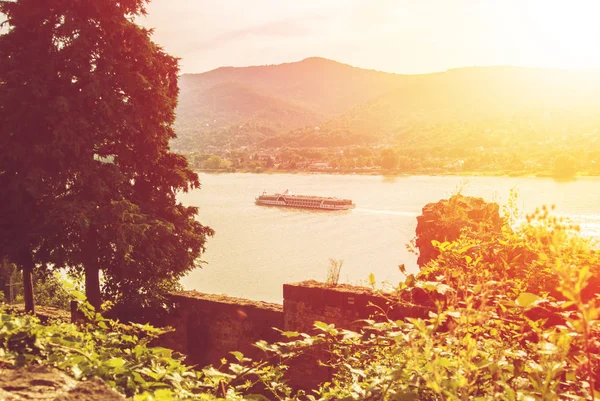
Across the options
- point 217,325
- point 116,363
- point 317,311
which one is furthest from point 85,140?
point 116,363

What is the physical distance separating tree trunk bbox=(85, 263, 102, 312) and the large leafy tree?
0.03 metres

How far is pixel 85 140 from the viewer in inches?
346

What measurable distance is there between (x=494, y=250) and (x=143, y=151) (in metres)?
7.86

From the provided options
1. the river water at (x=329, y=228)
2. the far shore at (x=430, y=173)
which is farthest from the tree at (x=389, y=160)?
the river water at (x=329, y=228)

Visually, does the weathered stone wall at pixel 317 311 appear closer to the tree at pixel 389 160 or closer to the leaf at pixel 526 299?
the leaf at pixel 526 299

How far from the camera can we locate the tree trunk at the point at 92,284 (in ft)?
30.7

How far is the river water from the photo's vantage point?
21312 millimetres

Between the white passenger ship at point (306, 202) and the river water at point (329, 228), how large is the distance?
0.94 m

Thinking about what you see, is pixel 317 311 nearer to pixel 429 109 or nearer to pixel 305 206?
pixel 305 206

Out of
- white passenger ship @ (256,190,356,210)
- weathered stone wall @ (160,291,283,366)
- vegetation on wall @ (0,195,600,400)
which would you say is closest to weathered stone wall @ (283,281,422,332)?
weathered stone wall @ (160,291,283,366)

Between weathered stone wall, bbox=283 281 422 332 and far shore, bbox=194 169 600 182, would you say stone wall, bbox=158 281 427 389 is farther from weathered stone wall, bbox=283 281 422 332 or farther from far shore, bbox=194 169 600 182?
far shore, bbox=194 169 600 182

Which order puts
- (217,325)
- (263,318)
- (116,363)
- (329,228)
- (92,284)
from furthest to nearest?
(329,228) < (92,284) < (217,325) < (263,318) < (116,363)

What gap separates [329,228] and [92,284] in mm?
23544

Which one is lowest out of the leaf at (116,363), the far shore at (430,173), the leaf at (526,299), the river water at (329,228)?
the river water at (329,228)
